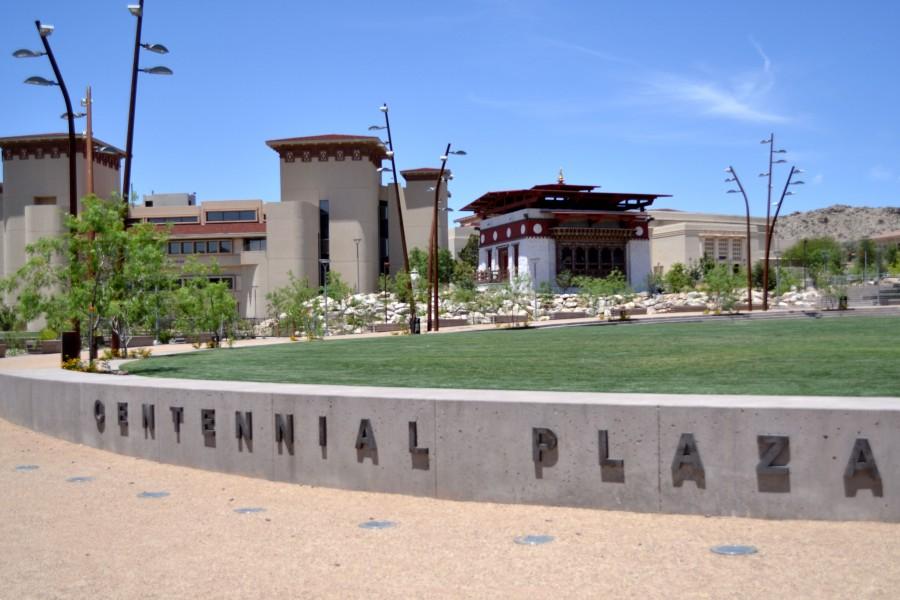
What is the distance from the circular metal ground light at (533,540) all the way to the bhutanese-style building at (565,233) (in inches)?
2641

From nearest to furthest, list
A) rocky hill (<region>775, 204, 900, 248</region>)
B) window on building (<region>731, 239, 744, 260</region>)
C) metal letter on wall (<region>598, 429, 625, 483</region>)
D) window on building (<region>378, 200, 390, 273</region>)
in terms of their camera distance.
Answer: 1. metal letter on wall (<region>598, 429, 625, 483</region>)
2. window on building (<region>378, 200, 390, 273</region>)
3. window on building (<region>731, 239, 744, 260</region>)
4. rocky hill (<region>775, 204, 900, 248</region>)

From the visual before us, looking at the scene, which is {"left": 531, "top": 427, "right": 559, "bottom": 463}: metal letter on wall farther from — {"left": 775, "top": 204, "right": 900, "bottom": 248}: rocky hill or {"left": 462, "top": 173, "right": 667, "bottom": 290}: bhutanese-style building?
{"left": 775, "top": 204, "right": 900, "bottom": 248}: rocky hill

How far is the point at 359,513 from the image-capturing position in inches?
339

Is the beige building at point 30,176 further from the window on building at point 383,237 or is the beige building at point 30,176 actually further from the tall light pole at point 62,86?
the tall light pole at point 62,86

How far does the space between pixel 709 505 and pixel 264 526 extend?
3.83 m

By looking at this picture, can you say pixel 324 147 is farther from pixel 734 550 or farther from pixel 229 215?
pixel 734 550

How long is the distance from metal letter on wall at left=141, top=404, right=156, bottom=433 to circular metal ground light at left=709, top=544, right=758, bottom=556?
754 cm

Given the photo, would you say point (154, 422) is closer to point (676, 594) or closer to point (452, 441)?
point (452, 441)

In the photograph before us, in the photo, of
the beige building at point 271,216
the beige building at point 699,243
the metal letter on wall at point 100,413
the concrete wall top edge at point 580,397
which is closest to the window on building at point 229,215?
the beige building at point 271,216

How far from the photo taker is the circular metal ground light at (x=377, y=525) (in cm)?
796

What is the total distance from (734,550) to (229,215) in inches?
3180

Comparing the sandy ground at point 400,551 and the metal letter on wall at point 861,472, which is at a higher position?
the metal letter on wall at point 861,472

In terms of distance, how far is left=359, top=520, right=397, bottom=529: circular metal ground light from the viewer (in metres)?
7.96

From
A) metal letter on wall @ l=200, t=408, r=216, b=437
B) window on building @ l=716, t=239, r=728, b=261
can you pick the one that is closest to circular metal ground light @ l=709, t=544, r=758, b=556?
metal letter on wall @ l=200, t=408, r=216, b=437
